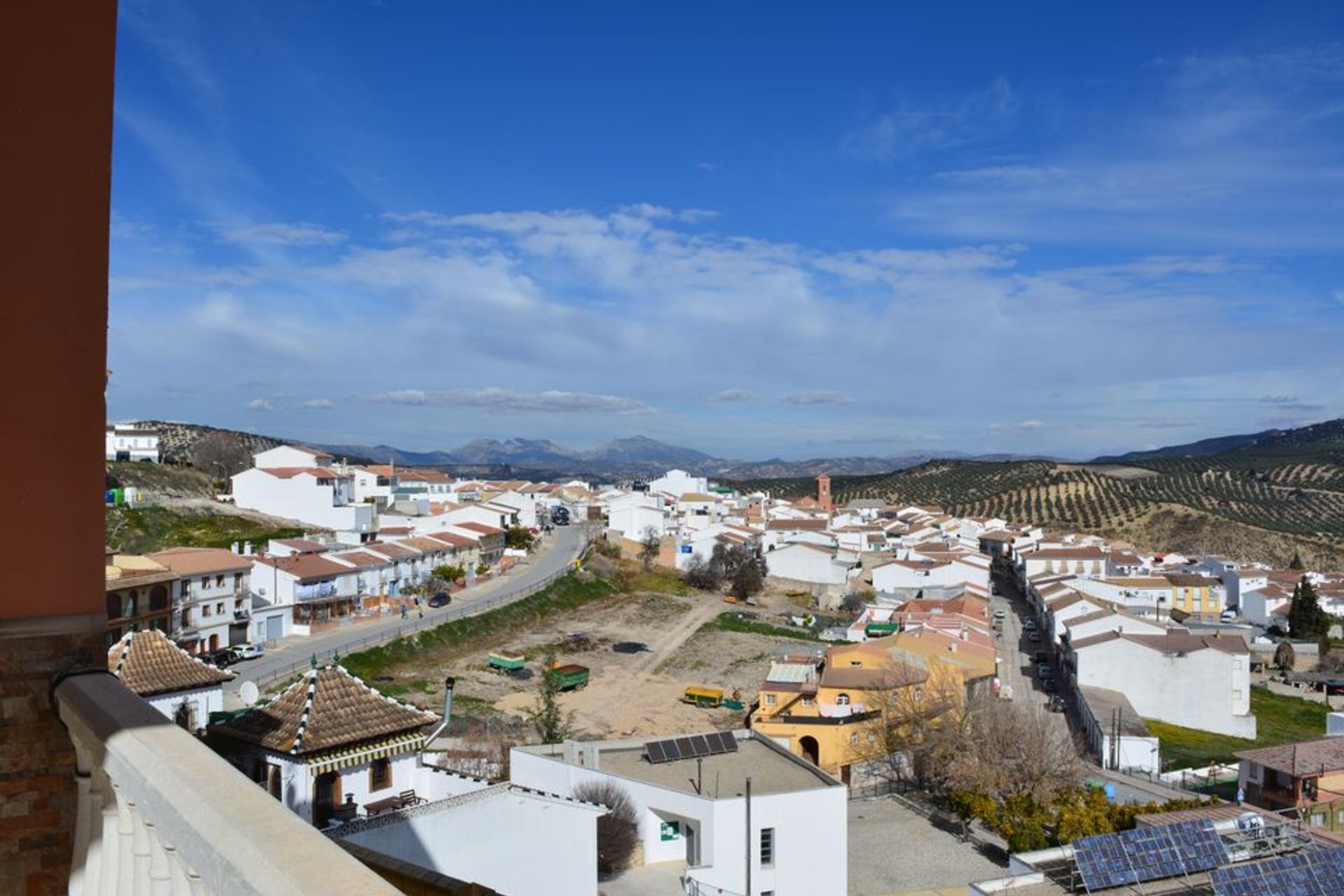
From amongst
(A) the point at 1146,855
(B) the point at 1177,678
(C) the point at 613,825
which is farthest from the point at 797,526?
(A) the point at 1146,855

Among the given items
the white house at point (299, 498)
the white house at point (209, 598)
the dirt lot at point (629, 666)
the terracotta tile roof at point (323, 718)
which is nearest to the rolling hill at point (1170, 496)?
the dirt lot at point (629, 666)

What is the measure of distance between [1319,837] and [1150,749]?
13.6m

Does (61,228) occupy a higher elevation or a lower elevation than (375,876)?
higher

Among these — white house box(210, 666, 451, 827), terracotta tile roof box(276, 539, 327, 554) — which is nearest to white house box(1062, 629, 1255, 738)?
terracotta tile roof box(276, 539, 327, 554)

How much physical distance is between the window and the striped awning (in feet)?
0.30

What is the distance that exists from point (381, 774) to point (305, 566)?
30021mm

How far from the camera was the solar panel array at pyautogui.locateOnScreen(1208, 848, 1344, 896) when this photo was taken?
42.2ft

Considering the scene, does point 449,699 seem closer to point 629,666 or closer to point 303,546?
point 629,666

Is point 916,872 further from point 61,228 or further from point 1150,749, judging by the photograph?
point 61,228

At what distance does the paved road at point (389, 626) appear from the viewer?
29969 mm

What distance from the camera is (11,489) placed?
261 centimetres

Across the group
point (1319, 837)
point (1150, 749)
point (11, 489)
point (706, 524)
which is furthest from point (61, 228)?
point (706, 524)

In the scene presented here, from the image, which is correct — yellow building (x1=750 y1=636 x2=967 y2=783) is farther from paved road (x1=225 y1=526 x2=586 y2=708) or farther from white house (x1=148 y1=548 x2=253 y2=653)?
white house (x1=148 y1=548 x2=253 y2=653)

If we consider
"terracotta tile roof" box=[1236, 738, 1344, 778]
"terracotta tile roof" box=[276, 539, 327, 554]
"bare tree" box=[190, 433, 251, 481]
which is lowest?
"terracotta tile roof" box=[1236, 738, 1344, 778]
